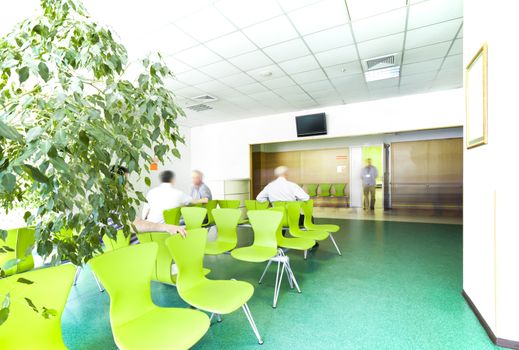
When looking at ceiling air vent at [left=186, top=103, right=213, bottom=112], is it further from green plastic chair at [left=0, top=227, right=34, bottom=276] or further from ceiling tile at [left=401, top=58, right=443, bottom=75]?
green plastic chair at [left=0, top=227, right=34, bottom=276]

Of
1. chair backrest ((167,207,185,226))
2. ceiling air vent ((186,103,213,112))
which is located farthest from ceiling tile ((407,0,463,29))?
ceiling air vent ((186,103,213,112))

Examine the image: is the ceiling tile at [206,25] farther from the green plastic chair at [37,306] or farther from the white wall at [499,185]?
the green plastic chair at [37,306]

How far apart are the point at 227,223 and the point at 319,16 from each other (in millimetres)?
2744

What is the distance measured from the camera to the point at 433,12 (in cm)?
310

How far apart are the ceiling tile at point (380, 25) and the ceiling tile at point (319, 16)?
27cm

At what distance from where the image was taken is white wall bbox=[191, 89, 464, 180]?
5.93 meters

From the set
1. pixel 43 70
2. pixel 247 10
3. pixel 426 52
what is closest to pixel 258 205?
pixel 247 10

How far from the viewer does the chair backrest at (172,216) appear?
3.73 meters

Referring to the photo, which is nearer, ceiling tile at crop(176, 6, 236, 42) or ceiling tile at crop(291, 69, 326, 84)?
ceiling tile at crop(176, 6, 236, 42)

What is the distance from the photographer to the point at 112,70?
141 centimetres

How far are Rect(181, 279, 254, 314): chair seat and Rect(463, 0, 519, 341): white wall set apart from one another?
6.16ft

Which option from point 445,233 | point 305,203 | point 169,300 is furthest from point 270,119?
point 169,300

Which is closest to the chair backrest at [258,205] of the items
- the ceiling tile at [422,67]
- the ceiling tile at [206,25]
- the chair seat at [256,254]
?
the chair seat at [256,254]

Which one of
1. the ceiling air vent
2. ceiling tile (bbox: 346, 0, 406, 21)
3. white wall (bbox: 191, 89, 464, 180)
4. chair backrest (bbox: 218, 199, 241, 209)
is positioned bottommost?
chair backrest (bbox: 218, 199, 241, 209)
